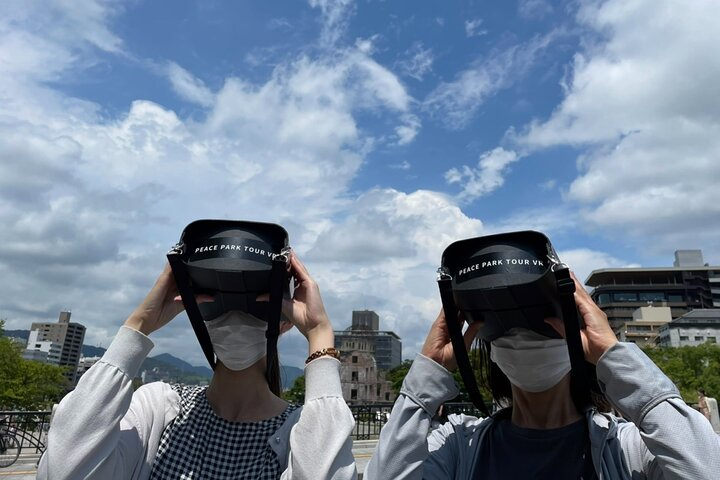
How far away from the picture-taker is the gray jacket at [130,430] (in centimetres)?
172

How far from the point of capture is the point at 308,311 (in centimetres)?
204

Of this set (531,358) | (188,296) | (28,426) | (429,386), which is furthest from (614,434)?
(28,426)

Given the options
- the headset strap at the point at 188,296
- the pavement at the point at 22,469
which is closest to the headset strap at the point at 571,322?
the headset strap at the point at 188,296

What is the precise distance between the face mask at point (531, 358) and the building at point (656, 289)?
111 m

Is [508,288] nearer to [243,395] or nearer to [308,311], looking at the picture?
[308,311]

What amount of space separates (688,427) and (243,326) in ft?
5.57

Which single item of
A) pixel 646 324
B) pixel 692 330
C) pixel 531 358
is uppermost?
pixel 646 324

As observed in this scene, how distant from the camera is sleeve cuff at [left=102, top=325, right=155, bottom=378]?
1.94 m

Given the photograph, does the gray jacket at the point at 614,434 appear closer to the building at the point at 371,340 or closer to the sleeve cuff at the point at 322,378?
the sleeve cuff at the point at 322,378

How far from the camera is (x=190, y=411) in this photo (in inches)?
86.0

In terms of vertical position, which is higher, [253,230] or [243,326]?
[253,230]

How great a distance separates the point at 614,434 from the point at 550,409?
268 mm

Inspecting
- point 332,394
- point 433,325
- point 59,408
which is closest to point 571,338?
point 433,325

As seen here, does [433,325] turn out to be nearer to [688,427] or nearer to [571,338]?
[571,338]
